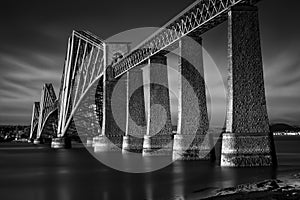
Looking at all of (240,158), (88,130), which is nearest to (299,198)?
(240,158)

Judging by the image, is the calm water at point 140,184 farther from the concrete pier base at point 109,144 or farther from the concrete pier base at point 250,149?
the concrete pier base at point 109,144

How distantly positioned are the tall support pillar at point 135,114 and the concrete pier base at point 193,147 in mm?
21512

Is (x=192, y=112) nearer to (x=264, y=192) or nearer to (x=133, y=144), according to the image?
(x=264, y=192)

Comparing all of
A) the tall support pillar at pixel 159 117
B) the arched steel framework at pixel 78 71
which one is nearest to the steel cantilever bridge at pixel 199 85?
Answer: the tall support pillar at pixel 159 117

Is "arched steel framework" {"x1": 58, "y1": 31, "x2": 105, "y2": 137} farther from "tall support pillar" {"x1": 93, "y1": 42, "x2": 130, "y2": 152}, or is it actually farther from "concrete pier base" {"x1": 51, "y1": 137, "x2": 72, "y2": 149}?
"tall support pillar" {"x1": 93, "y1": 42, "x2": 130, "y2": 152}

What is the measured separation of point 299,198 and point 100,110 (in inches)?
3445

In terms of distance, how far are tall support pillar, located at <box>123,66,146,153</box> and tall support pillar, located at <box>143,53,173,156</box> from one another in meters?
10.1

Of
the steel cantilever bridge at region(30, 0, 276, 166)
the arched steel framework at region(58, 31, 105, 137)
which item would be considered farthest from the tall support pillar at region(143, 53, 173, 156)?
the arched steel framework at region(58, 31, 105, 137)

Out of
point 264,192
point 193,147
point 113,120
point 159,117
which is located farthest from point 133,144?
point 264,192

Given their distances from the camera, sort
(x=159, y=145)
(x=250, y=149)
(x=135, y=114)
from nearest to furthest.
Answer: (x=250, y=149) → (x=159, y=145) → (x=135, y=114)

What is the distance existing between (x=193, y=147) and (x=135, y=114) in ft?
77.8

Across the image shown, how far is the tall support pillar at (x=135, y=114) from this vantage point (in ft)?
207

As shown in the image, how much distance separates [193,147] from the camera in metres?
41.4

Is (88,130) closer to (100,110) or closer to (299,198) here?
(100,110)
